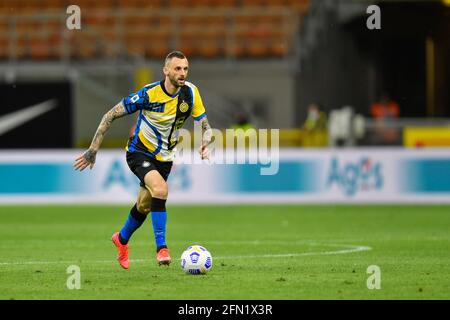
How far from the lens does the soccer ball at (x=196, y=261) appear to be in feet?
34.7

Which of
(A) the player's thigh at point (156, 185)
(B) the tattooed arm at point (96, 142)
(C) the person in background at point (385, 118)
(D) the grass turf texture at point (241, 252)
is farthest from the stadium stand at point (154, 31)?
(A) the player's thigh at point (156, 185)

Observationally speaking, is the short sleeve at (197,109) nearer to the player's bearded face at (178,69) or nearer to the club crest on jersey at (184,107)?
the club crest on jersey at (184,107)

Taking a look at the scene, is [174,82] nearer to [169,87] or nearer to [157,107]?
[169,87]

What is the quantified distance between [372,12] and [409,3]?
7.86ft

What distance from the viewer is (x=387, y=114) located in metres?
27.1

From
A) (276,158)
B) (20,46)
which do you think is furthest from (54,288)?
(20,46)

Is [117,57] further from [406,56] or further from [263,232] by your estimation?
[263,232]

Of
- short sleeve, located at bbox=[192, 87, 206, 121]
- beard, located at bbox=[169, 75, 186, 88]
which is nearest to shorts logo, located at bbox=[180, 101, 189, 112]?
short sleeve, located at bbox=[192, 87, 206, 121]

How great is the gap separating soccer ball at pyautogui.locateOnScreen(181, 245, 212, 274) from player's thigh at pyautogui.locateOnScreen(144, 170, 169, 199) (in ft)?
2.49

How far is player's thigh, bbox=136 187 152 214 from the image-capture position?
11.4 metres

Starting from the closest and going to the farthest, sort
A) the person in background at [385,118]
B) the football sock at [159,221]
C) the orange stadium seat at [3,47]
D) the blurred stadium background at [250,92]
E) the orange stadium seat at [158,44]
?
the football sock at [159,221]
the blurred stadium background at [250,92]
the person in background at [385,118]
the orange stadium seat at [3,47]
the orange stadium seat at [158,44]

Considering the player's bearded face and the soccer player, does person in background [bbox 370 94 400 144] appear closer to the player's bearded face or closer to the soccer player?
the soccer player

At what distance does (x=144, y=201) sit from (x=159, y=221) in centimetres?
39

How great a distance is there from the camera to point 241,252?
43.5 ft
